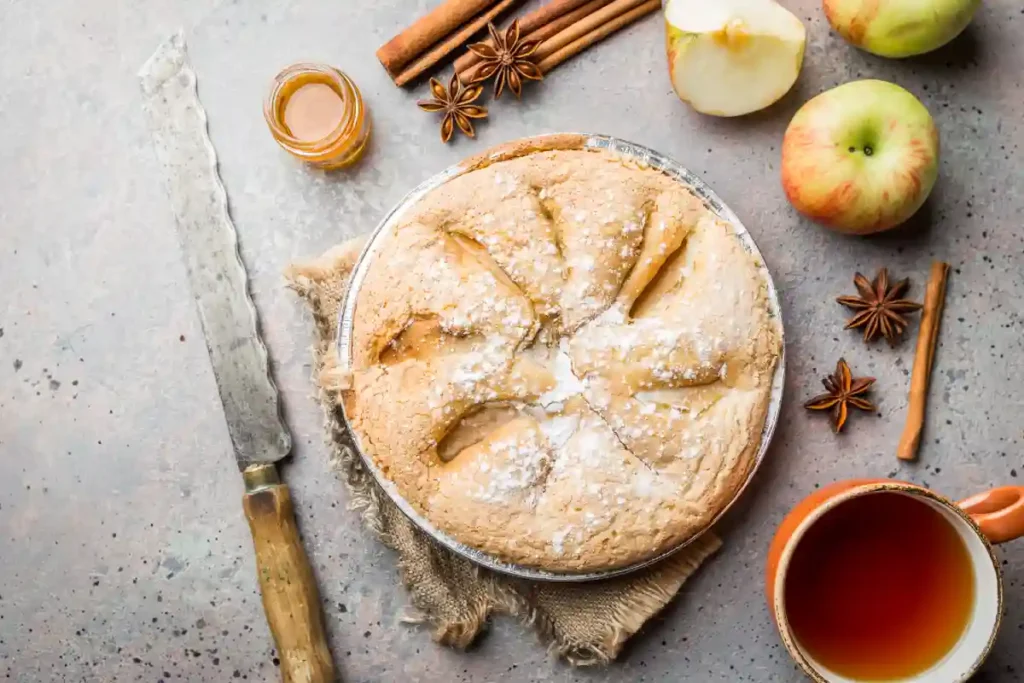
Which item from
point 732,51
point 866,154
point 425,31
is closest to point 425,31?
point 425,31

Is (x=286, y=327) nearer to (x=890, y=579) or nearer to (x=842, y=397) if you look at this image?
(x=842, y=397)

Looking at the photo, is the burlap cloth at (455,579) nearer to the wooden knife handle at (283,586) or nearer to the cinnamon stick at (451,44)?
the wooden knife handle at (283,586)

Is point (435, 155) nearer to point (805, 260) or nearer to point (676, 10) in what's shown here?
point (676, 10)

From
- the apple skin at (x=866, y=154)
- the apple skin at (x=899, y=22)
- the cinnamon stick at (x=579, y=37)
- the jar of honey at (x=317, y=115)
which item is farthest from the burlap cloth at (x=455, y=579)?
the apple skin at (x=899, y=22)

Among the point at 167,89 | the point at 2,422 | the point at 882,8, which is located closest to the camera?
the point at 882,8

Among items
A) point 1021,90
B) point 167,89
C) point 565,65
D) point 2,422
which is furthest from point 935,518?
point 2,422

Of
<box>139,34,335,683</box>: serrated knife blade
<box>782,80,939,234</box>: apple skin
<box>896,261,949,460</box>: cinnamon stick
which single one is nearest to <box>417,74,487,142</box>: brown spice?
<box>139,34,335,683</box>: serrated knife blade
